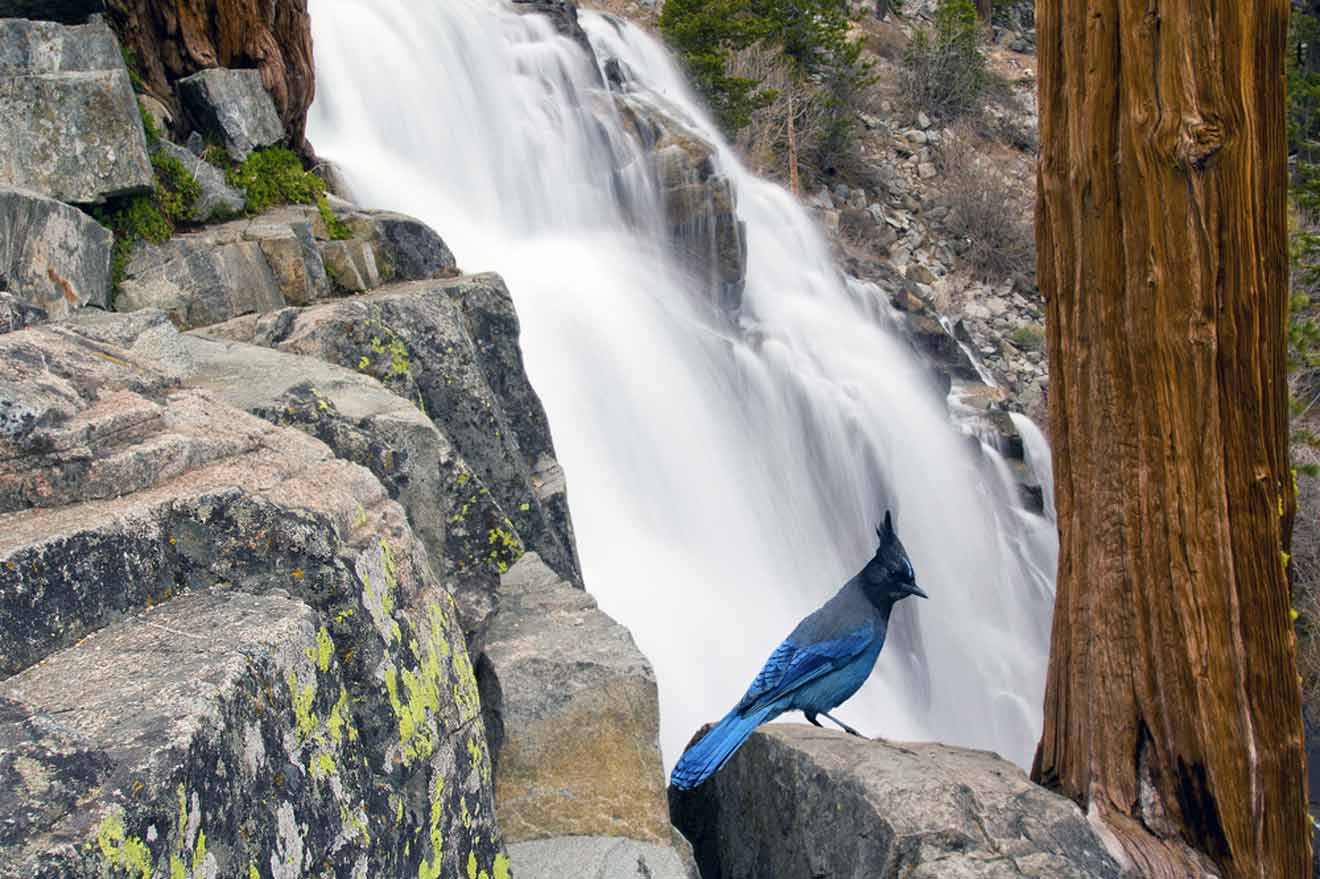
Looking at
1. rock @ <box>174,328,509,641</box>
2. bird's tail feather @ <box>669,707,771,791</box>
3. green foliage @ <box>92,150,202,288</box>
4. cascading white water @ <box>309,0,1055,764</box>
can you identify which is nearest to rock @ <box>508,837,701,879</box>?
bird's tail feather @ <box>669,707,771,791</box>

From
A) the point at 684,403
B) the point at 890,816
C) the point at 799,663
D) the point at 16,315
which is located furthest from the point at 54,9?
the point at 890,816

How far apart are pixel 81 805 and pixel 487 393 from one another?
359 centimetres

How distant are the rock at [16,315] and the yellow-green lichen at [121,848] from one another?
166 centimetres

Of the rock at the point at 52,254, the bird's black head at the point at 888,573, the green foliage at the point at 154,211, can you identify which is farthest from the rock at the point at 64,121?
the bird's black head at the point at 888,573

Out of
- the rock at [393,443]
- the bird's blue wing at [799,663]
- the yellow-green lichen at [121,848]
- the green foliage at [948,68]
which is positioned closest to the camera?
the yellow-green lichen at [121,848]

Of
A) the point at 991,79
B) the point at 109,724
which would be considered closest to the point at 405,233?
the point at 109,724

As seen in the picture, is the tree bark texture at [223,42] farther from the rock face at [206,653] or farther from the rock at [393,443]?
the rock face at [206,653]

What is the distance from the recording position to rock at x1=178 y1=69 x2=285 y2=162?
286 inches

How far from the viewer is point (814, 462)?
1093 centimetres

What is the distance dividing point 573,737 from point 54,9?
613 centimetres

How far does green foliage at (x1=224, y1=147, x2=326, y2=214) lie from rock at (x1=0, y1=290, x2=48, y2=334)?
4.28 meters

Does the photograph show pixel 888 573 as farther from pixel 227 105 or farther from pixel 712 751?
pixel 227 105

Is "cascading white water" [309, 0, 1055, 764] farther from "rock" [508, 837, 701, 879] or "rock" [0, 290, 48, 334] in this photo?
"rock" [0, 290, 48, 334]

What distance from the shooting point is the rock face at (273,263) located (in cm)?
582
